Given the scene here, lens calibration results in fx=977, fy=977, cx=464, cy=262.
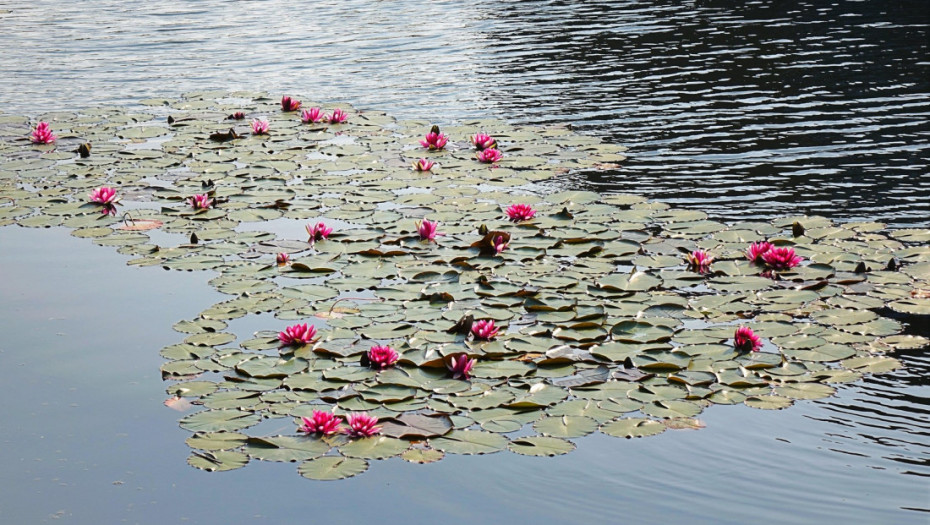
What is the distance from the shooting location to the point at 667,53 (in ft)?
50.7

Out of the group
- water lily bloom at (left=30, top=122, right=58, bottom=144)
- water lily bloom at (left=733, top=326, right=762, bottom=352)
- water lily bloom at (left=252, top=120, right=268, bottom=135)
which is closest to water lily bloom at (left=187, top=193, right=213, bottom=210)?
water lily bloom at (left=252, top=120, right=268, bottom=135)

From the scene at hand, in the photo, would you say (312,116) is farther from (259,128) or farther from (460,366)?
(460,366)

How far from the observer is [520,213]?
770 cm

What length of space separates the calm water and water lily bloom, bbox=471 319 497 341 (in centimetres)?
112

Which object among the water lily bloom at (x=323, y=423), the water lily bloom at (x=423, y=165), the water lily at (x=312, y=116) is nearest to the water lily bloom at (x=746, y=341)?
the water lily bloom at (x=323, y=423)

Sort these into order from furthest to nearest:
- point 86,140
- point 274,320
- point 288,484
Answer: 1. point 86,140
2. point 274,320
3. point 288,484

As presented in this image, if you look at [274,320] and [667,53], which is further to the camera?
[667,53]

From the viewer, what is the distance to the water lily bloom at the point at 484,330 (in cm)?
566

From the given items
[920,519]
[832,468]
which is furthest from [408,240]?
[920,519]

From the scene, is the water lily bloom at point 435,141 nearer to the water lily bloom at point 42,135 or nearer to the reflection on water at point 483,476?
the water lily bloom at point 42,135

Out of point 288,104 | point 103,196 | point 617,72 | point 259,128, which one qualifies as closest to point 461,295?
point 103,196

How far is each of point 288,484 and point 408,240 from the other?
10.5ft

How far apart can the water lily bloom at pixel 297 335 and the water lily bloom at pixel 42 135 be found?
6.05 meters

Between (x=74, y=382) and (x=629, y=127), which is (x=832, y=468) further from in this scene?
(x=629, y=127)
